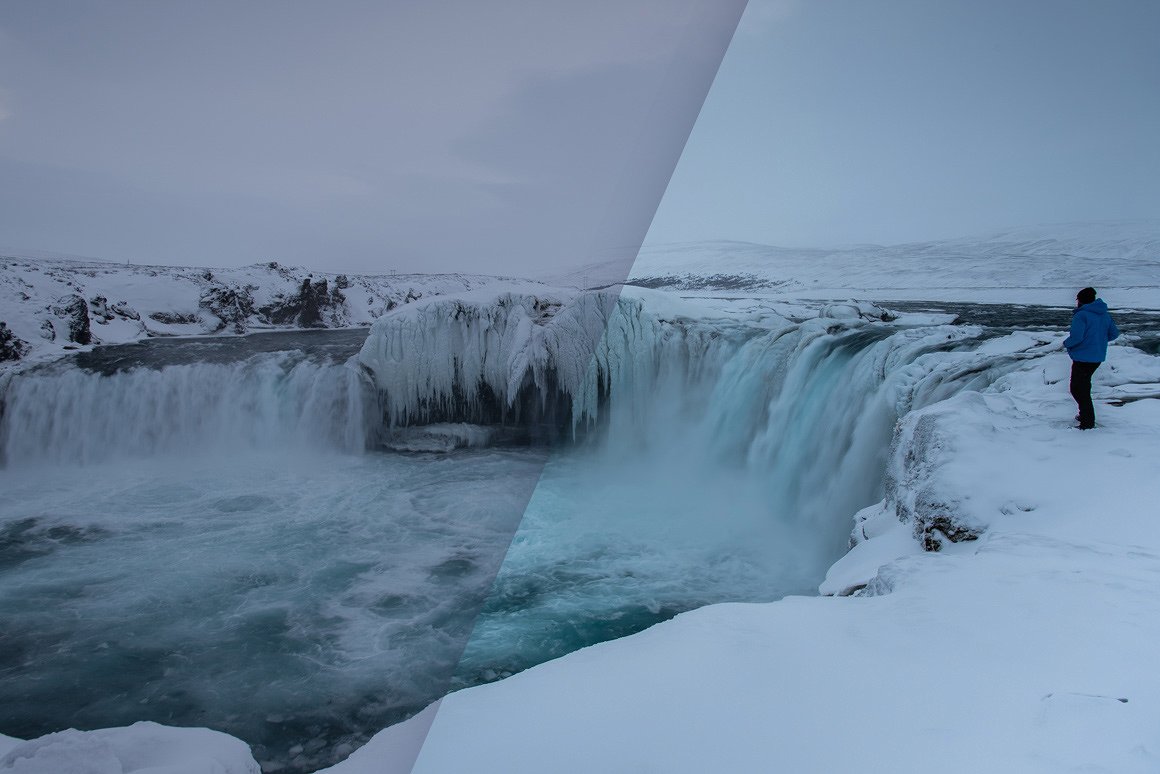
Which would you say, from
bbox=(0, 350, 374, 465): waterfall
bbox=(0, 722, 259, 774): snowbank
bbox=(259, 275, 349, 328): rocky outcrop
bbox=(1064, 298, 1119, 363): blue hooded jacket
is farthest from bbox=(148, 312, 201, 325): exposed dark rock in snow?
bbox=(1064, 298, 1119, 363): blue hooded jacket

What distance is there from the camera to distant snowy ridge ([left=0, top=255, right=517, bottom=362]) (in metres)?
15.4

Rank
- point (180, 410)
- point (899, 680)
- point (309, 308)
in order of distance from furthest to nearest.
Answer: point (309, 308) → point (180, 410) → point (899, 680)

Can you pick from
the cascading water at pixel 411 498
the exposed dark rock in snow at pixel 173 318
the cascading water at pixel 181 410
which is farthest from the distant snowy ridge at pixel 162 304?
the cascading water at pixel 411 498

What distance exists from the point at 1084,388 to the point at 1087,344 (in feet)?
1.20

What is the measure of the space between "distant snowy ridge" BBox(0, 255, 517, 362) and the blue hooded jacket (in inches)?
539

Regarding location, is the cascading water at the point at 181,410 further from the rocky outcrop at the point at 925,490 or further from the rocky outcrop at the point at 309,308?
the rocky outcrop at the point at 309,308

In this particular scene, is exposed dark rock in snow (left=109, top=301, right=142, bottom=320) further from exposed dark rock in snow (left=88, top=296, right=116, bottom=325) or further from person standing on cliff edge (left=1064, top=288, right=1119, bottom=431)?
person standing on cliff edge (left=1064, top=288, right=1119, bottom=431)

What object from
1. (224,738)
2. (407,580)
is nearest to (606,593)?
(407,580)

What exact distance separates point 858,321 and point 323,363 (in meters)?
11.6

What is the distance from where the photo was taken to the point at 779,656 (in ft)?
8.12

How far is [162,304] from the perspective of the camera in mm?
22516

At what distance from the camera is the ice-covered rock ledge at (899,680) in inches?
72.9

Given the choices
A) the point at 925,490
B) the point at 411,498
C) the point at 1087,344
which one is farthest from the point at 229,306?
the point at 1087,344

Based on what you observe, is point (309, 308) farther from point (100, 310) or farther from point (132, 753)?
point (132, 753)
